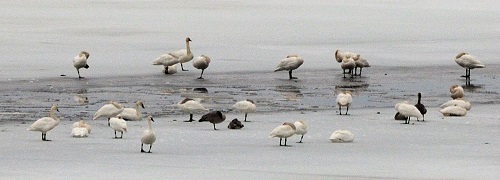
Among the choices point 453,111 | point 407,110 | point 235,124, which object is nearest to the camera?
point 235,124

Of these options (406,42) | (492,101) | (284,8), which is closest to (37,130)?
(492,101)

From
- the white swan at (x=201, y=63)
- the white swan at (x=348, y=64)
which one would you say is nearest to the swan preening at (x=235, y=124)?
the white swan at (x=201, y=63)

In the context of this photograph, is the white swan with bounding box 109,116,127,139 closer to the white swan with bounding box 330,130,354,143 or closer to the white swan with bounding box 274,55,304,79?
the white swan with bounding box 330,130,354,143

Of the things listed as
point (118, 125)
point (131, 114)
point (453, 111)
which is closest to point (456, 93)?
point (453, 111)

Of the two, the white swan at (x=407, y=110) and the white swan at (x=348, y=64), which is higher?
the white swan at (x=348, y=64)

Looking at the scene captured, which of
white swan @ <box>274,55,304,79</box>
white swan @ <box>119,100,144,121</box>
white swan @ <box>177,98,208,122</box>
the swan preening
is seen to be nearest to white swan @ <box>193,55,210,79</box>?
white swan @ <box>274,55,304,79</box>

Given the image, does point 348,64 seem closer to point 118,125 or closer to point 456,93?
point 456,93

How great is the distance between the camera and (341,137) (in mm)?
15406

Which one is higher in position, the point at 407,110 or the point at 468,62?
the point at 468,62

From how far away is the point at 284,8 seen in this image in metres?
45.0

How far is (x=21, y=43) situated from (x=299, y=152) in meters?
17.4

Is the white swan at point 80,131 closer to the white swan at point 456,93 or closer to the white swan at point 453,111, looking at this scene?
the white swan at point 453,111

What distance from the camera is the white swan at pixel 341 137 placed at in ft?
50.5

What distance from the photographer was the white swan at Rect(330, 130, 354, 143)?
15406 millimetres
